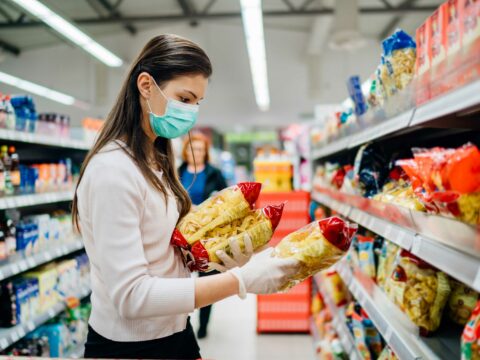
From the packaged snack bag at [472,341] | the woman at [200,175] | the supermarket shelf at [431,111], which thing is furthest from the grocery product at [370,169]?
the woman at [200,175]

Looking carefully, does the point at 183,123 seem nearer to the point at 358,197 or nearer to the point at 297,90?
the point at 358,197

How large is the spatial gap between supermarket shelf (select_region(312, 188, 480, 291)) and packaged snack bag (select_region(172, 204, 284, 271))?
1.39 feet

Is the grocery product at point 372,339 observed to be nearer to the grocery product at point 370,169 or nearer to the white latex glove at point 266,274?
the grocery product at point 370,169

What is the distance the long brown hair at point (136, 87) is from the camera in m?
1.31

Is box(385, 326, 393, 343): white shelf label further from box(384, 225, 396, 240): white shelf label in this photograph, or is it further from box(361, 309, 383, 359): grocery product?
box(361, 309, 383, 359): grocery product

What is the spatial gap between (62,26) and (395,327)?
711 cm

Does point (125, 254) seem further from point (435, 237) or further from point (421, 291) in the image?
point (421, 291)

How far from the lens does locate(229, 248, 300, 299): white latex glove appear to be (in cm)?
118


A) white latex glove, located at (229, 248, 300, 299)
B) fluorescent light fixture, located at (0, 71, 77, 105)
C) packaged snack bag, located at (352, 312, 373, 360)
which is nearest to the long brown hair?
white latex glove, located at (229, 248, 300, 299)

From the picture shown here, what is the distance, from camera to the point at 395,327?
5.20ft

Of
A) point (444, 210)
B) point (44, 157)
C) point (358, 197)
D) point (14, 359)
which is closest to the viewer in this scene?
point (14, 359)

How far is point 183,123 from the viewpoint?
146 cm

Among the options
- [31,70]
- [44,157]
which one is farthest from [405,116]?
[31,70]

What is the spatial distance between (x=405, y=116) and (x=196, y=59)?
2.45 feet
